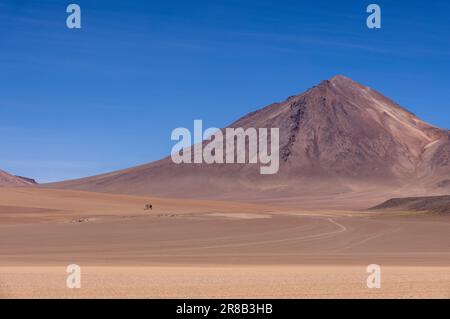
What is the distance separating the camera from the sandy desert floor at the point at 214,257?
547 inches

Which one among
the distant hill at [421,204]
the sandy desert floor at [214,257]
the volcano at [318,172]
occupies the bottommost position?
the sandy desert floor at [214,257]

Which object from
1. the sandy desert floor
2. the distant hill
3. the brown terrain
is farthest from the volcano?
the sandy desert floor

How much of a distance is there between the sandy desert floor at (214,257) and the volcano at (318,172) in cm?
10624

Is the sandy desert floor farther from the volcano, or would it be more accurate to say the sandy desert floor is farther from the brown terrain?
the volcano

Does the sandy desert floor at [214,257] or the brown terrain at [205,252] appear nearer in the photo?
the sandy desert floor at [214,257]

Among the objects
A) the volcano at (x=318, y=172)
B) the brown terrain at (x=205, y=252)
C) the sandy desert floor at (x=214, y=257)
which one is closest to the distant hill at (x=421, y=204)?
the brown terrain at (x=205, y=252)

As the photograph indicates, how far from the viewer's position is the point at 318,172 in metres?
168

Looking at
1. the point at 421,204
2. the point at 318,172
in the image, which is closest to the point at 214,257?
the point at 421,204

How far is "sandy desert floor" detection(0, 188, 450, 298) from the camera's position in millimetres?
13906

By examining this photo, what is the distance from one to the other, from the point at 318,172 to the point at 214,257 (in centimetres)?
14522

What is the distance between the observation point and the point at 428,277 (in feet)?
53.8

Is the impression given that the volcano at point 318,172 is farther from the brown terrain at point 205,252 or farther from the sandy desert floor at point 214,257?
the sandy desert floor at point 214,257

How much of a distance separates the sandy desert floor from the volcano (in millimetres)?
106239
